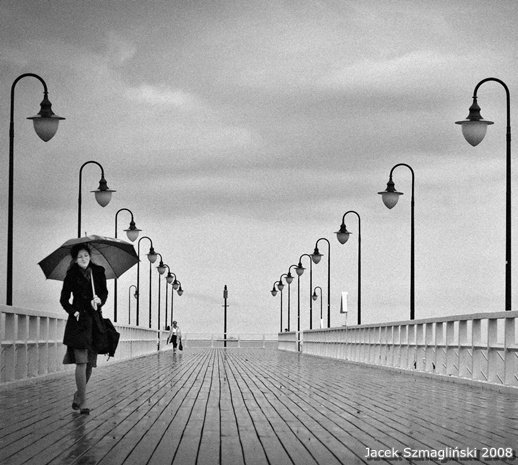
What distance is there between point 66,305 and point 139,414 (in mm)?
1555

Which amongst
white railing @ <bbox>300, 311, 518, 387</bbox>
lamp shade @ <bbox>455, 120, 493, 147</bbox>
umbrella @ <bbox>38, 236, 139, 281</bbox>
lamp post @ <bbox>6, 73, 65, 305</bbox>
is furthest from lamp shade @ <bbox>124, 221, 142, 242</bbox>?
umbrella @ <bbox>38, 236, 139, 281</bbox>

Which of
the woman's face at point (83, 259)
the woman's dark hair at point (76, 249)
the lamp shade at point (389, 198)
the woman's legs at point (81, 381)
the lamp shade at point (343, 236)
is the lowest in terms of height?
the woman's legs at point (81, 381)

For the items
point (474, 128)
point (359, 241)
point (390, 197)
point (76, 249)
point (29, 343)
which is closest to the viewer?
point (76, 249)

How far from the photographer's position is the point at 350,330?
4012 centimetres

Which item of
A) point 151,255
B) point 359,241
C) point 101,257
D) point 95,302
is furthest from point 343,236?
point 95,302

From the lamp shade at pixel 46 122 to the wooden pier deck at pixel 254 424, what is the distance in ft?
17.5

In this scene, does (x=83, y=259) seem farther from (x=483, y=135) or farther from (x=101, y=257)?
(x=483, y=135)

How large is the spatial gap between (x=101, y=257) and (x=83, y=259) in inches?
→ 97.3

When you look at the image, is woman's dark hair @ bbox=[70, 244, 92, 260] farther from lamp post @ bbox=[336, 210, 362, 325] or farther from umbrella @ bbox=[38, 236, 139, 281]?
lamp post @ bbox=[336, 210, 362, 325]

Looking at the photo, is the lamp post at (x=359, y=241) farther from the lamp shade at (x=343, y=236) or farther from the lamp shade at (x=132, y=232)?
the lamp shade at (x=132, y=232)

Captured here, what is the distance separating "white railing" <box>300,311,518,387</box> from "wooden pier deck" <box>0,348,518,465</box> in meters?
0.55

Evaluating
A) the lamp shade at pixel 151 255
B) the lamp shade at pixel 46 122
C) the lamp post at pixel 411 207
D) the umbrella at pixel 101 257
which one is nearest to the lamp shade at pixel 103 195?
the lamp post at pixel 411 207

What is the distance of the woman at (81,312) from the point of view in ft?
44.3

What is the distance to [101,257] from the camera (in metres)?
16.2
